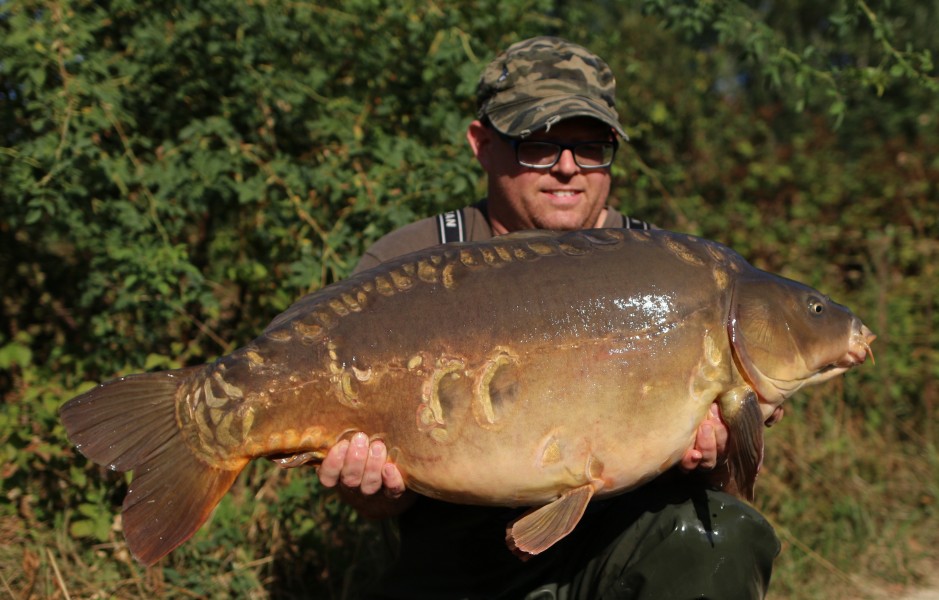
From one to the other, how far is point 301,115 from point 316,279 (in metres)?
0.74

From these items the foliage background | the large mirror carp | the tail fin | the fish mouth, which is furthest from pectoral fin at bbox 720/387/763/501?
the foliage background

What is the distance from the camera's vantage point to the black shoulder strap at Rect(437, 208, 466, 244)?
2561 millimetres

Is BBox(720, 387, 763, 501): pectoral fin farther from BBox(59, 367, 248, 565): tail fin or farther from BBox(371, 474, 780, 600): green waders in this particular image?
BBox(59, 367, 248, 565): tail fin

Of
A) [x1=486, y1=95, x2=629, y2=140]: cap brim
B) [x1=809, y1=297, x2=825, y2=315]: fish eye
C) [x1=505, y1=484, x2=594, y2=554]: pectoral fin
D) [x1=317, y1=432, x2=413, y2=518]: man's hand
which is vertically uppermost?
[x1=486, y1=95, x2=629, y2=140]: cap brim

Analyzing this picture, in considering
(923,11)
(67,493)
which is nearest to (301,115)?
(67,493)

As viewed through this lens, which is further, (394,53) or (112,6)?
(394,53)

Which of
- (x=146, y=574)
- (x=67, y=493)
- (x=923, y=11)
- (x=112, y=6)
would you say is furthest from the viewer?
(x=923, y=11)

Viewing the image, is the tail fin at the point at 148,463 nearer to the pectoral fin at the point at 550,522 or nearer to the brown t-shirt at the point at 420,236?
the pectoral fin at the point at 550,522

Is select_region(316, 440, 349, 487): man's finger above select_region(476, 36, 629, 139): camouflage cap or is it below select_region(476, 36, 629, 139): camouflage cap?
below

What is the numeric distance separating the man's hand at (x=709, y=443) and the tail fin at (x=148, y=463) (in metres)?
0.87

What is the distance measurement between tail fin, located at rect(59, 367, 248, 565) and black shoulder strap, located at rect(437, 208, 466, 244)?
0.95 metres

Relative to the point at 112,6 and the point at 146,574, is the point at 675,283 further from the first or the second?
the point at 112,6

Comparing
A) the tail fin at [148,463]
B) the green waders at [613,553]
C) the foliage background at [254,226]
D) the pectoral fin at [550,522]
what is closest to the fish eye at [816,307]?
the green waders at [613,553]

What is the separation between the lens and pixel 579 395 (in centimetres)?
178
